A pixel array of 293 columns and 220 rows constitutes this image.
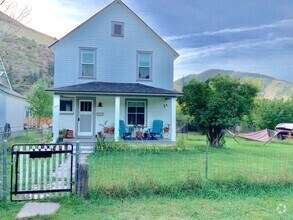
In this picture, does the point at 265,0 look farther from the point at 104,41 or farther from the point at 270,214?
the point at 270,214

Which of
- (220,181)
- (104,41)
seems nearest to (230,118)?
(104,41)

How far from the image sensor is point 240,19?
72.3 ft

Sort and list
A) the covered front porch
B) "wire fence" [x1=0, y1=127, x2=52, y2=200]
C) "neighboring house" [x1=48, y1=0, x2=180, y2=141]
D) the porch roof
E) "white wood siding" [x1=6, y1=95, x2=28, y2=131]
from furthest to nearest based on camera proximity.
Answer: "white wood siding" [x1=6, y1=95, x2=28, y2=131]
"neighboring house" [x1=48, y1=0, x2=180, y2=141]
the covered front porch
the porch roof
"wire fence" [x1=0, y1=127, x2=52, y2=200]

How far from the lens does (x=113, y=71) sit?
16141 millimetres

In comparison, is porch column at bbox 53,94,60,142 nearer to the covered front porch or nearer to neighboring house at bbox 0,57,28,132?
the covered front porch

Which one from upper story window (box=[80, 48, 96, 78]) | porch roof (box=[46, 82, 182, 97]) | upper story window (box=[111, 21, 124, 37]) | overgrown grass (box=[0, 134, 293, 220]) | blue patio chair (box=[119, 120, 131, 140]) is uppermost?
upper story window (box=[111, 21, 124, 37])

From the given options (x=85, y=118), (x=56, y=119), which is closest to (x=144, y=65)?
(x=85, y=118)

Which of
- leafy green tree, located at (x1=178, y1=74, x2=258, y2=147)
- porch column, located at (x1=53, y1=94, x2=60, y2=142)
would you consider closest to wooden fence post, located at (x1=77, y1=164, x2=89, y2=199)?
porch column, located at (x1=53, y1=94, x2=60, y2=142)

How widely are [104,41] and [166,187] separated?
466 inches

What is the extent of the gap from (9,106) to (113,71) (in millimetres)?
9204

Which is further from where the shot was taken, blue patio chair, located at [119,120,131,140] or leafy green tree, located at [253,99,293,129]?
leafy green tree, located at [253,99,293,129]

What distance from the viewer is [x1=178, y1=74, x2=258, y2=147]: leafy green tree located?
15.7m

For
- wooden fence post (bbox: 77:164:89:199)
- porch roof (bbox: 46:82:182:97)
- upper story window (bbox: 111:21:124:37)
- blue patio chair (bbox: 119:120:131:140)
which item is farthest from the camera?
upper story window (bbox: 111:21:124:37)

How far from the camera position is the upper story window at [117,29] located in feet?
53.1
